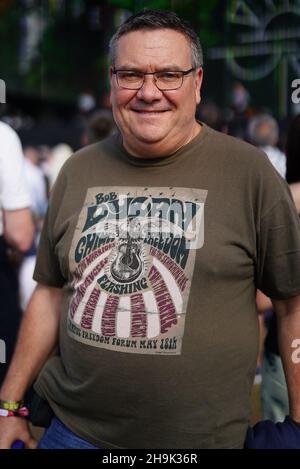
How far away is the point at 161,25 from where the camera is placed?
6.23 feet

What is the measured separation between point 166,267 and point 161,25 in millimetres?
685

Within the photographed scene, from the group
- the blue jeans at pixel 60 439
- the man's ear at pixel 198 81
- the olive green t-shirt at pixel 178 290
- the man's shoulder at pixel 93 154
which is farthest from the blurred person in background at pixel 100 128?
the blue jeans at pixel 60 439

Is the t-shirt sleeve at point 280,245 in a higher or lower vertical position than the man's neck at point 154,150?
lower

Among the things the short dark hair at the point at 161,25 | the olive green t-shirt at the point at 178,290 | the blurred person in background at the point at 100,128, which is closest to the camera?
the olive green t-shirt at the point at 178,290

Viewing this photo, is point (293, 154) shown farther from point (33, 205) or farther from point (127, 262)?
point (33, 205)

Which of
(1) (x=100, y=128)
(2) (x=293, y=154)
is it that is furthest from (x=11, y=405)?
(1) (x=100, y=128)

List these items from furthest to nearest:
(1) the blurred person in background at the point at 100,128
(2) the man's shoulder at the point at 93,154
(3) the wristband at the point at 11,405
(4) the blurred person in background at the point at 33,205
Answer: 1. (1) the blurred person in background at the point at 100,128
2. (4) the blurred person in background at the point at 33,205
3. (3) the wristband at the point at 11,405
4. (2) the man's shoulder at the point at 93,154

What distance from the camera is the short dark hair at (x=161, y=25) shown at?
1901mm

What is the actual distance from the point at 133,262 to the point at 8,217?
Answer: 135 cm

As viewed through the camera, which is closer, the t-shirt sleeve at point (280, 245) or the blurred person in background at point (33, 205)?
the t-shirt sleeve at point (280, 245)

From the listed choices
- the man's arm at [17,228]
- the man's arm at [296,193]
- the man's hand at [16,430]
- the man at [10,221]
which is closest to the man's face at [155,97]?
the man's arm at [296,193]

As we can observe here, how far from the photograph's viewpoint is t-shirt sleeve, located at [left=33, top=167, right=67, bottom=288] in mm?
2082

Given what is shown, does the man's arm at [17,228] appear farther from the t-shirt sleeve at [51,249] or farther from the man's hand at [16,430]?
the man's hand at [16,430]

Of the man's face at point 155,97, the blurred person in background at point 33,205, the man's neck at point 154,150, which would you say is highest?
the man's face at point 155,97
